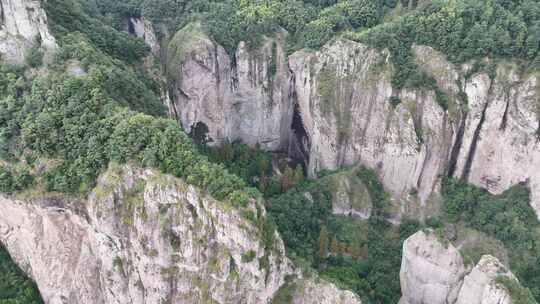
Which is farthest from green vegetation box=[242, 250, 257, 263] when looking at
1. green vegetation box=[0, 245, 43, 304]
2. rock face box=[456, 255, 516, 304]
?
green vegetation box=[0, 245, 43, 304]

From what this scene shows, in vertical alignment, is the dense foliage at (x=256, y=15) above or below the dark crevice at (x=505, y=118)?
above

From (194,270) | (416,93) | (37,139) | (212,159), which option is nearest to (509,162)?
(416,93)

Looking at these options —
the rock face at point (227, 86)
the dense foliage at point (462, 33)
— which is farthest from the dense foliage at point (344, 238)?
the dense foliage at point (462, 33)

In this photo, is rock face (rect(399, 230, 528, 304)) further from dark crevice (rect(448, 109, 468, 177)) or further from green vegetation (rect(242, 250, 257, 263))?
dark crevice (rect(448, 109, 468, 177))

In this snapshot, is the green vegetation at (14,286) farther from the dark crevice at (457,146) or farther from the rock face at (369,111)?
the dark crevice at (457,146)

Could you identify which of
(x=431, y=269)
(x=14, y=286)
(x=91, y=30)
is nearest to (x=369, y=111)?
(x=431, y=269)

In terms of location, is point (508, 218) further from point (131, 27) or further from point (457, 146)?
point (131, 27)

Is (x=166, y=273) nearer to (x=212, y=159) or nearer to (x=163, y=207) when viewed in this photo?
(x=163, y=207)
